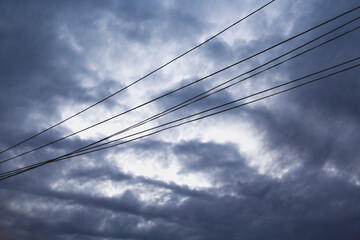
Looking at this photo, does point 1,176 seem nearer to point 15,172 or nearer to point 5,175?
point 5,175

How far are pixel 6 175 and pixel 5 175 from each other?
0.06 meters

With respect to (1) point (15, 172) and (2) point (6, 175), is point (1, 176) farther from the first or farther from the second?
(1) point (15, 172)

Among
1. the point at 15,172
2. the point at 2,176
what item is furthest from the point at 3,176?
the point at 15,172

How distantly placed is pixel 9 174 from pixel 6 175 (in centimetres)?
17

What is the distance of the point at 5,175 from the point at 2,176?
221 mm

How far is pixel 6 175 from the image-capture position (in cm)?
1398

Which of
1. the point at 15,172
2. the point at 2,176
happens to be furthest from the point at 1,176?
the point at 15,172

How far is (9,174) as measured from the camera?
14.0m

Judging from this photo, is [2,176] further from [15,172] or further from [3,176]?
Answer: [15,172]

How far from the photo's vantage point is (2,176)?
46.0 feet

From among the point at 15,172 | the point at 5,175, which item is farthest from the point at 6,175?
the point at 15,172

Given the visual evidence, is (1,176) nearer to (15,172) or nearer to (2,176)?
(2,176)

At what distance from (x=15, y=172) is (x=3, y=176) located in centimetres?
131

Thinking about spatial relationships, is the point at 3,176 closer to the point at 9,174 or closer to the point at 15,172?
the point at 9,174
